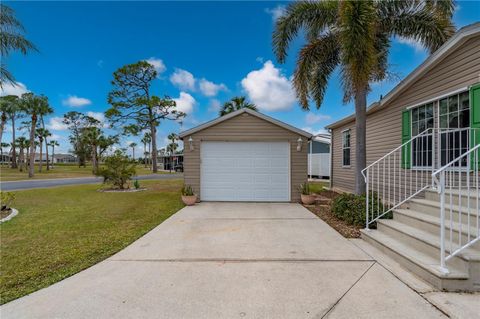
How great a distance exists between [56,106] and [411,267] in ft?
108

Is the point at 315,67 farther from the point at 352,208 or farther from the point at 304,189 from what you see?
the point at 352,208

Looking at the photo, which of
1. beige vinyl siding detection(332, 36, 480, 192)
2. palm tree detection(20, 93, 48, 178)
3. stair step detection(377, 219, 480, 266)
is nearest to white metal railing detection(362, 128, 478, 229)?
stair step detection(377, 219, 480, 266)

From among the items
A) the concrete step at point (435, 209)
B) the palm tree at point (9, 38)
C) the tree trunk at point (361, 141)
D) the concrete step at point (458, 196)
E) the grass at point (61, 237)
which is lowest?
the grass at point (61, 237)

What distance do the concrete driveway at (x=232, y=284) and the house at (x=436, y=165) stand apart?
2.08ft

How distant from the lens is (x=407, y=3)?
6715mm

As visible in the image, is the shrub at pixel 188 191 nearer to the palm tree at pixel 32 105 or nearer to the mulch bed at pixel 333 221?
the mulch bed at pixel 333 221

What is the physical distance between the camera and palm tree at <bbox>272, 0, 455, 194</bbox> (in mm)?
5352

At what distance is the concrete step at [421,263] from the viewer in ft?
8.80

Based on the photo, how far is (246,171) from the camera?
8719 mm

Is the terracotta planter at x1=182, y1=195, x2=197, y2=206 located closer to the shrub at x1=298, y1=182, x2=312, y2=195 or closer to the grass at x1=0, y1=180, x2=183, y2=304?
the grass at x1=0, y1=180, x2=183, y2=304

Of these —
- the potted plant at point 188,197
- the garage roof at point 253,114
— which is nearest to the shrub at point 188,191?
the potted plant at point 188,197

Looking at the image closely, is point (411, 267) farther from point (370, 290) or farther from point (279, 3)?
point (279, 3)

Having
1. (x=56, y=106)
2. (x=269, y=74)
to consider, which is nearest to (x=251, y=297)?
(x=269, y=74)

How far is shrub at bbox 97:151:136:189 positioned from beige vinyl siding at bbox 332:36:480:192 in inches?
427
